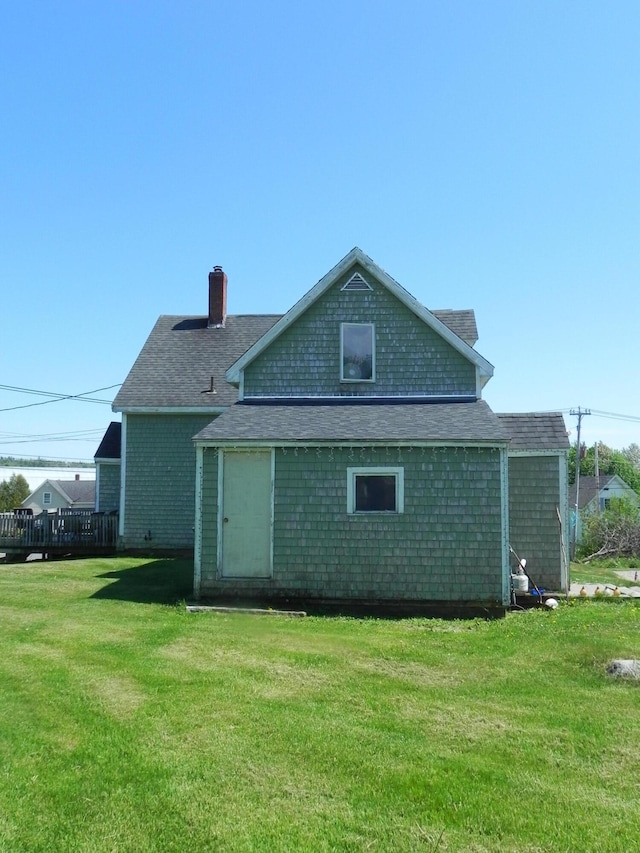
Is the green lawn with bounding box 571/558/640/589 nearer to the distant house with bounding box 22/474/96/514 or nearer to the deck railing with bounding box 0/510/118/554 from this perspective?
the deck railing with bounding box 0/510/118/554

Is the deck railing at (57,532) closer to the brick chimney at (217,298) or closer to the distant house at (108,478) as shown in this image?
the distant house at (108,478)

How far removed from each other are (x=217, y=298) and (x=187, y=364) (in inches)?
131

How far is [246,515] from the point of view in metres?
13.6

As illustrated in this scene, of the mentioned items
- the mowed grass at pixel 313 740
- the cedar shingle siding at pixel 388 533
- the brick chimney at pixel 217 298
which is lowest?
the mowed grass at pixel 313 740

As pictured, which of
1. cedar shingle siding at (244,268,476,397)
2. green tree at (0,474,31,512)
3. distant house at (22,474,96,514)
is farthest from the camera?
distant house at (22,474,96,514)

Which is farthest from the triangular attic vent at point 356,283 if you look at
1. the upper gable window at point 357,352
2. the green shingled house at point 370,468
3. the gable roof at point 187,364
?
the gable roof at point 187,364

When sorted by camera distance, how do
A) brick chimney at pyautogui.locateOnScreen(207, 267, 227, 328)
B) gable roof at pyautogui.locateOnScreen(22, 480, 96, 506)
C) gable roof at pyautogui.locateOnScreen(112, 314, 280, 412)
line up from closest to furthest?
gable roof at pyautogui.locateOnScreen(112, 314, 280, 412), brick chimney at pyautogui.locateOnScreen(207, 267, 227, 328), gable roof at pyautogui.locateOnScreen(22, 480, 96, 506)

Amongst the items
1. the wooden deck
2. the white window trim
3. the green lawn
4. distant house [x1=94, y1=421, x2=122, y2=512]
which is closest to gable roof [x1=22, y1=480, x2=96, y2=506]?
distant house [x1=94, y1=421, x2=122, y2=512]

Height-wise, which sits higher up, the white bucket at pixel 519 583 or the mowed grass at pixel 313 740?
the white bucket at pixel 519 583

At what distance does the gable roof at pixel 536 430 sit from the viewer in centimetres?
1503

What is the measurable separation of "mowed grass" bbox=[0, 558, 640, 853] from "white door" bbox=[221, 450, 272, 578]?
2.63 meters

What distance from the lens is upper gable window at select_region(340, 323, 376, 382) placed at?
1574 cm

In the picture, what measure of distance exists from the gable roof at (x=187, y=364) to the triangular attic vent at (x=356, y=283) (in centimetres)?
657

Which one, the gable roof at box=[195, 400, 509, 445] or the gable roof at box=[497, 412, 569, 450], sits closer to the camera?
the gable roof at box=[195, 400, 509, 445]
